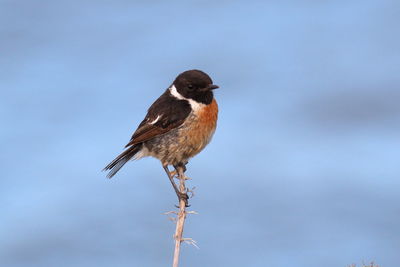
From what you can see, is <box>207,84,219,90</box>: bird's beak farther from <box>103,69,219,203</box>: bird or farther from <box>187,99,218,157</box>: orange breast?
<box>187,99,218,157</box>: orange breast

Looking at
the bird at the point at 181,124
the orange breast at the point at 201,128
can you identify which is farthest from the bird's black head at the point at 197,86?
the orange breast at the point at 201,128

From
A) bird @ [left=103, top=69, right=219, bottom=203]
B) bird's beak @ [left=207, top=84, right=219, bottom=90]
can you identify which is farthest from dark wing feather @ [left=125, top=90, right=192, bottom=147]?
bird's beak @ [left=207, top=84, right=219, bottom=90]

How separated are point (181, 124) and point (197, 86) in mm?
450

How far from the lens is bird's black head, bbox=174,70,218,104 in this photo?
23.6 feet

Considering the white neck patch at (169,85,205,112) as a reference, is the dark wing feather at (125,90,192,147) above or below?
below

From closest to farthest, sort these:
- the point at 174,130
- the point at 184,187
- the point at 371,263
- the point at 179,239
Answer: the point at 371,263 < the point at 179,239 < the point at 184,187 < the point at 174,130

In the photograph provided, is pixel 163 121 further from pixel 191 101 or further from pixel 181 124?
pixel 191 101

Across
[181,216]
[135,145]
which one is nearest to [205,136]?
[135,145]

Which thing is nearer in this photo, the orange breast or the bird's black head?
A: the orange breast

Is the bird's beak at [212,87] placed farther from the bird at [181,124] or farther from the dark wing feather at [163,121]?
the dark wing feather at [163,121]

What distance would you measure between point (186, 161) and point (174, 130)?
0.46 meters

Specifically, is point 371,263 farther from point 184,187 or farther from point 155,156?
point 155,156

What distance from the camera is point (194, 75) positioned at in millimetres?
7207

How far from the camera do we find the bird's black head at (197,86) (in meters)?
7.20
